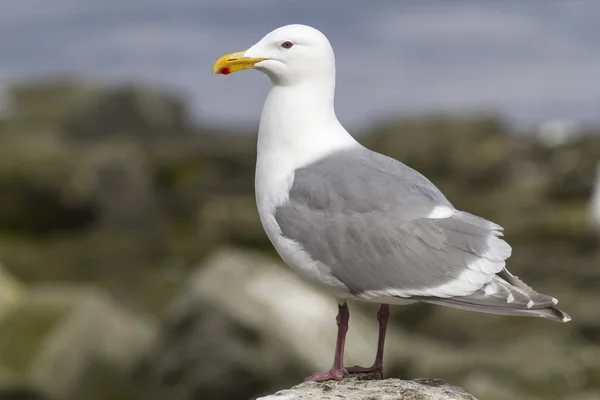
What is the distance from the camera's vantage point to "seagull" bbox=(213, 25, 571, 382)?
5391mm

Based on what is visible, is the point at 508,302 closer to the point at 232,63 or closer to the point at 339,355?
the point at 339,355

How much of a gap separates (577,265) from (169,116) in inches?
1121

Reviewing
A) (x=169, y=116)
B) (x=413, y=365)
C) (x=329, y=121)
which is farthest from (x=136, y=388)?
(x=169, y=116)

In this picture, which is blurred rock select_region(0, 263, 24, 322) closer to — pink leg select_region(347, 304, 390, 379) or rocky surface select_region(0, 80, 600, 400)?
rocky surface select_region(0, 80, 600, 400)

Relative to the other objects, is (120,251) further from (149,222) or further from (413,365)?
(413,365)

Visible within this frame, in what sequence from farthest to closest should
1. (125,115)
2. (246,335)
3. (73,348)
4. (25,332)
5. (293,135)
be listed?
1. (125,115)
2. (25,332)
3. (73,348)
4. (246,335)
5. (293,135)

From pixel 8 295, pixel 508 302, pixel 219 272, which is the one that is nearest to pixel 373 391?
pixel 508 302

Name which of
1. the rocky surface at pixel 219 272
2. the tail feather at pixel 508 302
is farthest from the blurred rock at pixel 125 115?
the tail feather at pixel 508 302

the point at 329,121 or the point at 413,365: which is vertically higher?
the point at 329,121

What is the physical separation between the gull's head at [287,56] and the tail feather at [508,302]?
1525 mm

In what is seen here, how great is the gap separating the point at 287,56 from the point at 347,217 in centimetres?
100

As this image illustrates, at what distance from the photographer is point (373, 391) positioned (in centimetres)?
583

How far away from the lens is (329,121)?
602 cm

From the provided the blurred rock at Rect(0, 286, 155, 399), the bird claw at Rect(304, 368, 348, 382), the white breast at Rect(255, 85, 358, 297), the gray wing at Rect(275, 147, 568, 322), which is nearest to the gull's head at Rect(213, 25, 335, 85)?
the white breast at Rect(255, 85, 358, 297)
